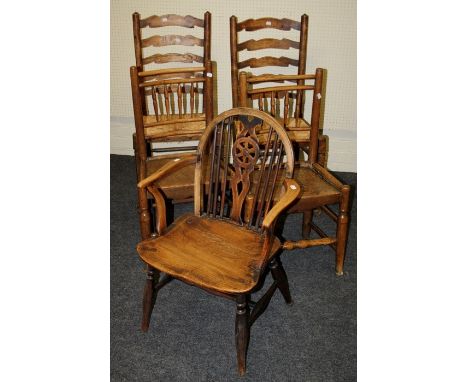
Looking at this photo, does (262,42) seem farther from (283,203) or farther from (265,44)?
(283,203)

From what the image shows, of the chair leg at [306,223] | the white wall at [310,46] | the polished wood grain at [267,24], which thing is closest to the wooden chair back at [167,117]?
the polished wood grain at [267,24]

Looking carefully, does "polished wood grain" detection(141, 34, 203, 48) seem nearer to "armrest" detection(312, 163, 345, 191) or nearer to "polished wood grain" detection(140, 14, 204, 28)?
"polished wood grain" detection(140, 14, 204, 28)

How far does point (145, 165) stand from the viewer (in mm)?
2559

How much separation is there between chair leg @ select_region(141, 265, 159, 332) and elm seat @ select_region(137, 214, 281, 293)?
153 millimetres

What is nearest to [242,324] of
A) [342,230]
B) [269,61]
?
[342,230]

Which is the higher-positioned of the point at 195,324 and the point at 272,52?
the point at 272,52

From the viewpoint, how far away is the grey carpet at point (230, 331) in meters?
1.90

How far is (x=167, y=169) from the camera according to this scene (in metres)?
1.99

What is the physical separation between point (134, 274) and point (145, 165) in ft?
1.96

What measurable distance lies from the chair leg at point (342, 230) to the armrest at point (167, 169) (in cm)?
76

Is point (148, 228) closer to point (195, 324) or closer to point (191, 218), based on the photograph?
point (191, 218)

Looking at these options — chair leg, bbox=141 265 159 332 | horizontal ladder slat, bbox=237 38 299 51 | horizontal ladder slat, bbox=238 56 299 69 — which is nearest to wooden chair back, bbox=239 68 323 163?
horizontal ladder slat, bbox=238 56 299 69

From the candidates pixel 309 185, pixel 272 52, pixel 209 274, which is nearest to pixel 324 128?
pixel 272 52

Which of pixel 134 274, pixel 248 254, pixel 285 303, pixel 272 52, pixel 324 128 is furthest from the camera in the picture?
pixel 324 128
